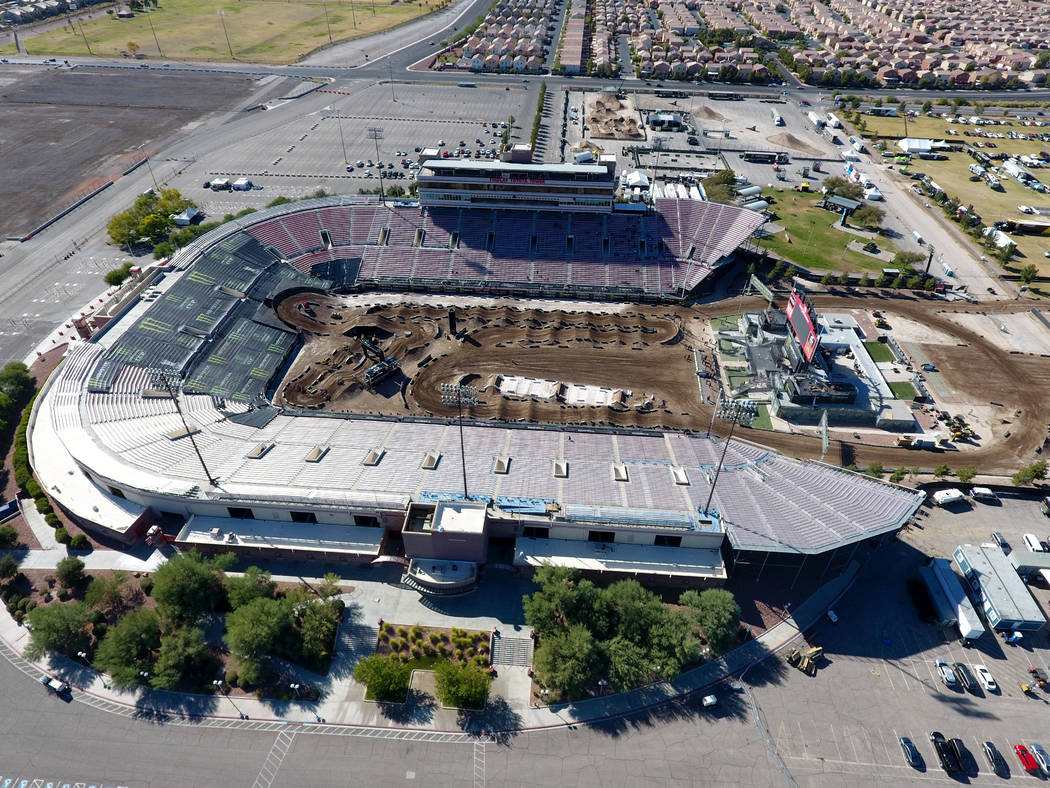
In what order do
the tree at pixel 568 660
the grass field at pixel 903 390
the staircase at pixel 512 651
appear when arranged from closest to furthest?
the tree at pixel 568 660, the staircase at pixel 512 651, the grass field at pixel 903 390

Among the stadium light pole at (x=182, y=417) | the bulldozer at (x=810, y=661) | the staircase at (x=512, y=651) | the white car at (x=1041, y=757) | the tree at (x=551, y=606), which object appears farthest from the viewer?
the stadium light pole at (x=182, y=417)

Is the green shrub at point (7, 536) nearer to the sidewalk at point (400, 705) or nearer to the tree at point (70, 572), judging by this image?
the tree at point (70, 572)

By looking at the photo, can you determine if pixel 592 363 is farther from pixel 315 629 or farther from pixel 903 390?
pixel 315 629

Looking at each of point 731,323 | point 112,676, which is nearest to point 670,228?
point 731,323

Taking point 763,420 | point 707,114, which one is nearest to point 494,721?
point 763,420

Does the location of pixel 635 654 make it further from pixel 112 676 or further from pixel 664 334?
pixel 664 334

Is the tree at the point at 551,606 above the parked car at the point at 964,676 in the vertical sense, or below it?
above

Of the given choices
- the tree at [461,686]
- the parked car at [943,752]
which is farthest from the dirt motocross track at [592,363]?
the tree at [461,686]
